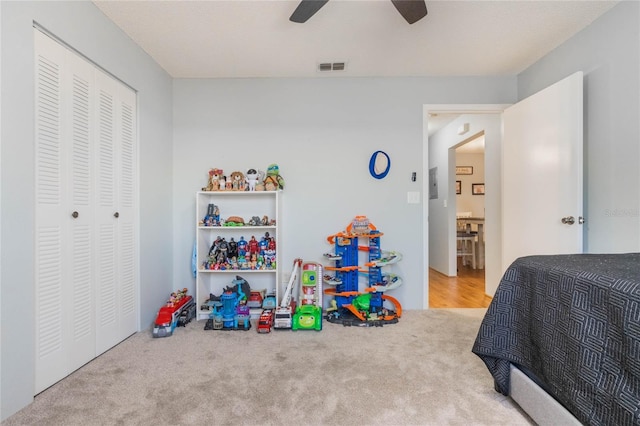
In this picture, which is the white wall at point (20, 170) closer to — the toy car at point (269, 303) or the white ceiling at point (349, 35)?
the white ceiling at point (349, 35)

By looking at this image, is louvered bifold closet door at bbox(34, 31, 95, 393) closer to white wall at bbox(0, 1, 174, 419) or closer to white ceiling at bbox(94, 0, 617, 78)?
white wall at bbox(0, 1, 174, 419)

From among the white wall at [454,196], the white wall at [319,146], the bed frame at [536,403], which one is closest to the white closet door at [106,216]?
the white wall at [319,146]

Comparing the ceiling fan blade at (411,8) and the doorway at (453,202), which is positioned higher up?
the ceiling fan blade at (411,8)

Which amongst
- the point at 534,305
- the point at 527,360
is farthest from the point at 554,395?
the point at 534,305

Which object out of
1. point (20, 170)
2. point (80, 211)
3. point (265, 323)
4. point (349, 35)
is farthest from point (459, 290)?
point (20, 170)

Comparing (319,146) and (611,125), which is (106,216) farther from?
(611,125)

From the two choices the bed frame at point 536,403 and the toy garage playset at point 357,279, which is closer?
the bed frame at point 536,403

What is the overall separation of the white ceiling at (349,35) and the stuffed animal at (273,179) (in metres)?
0.96

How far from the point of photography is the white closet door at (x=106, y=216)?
1.96 metres

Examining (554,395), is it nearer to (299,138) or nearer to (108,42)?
(299,138)

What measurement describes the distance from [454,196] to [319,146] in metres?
2.67

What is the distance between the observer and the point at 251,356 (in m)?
1.94

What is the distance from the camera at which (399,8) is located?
161cm

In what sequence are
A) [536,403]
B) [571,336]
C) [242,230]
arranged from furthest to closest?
[242,230], [536,403], [571,336]
